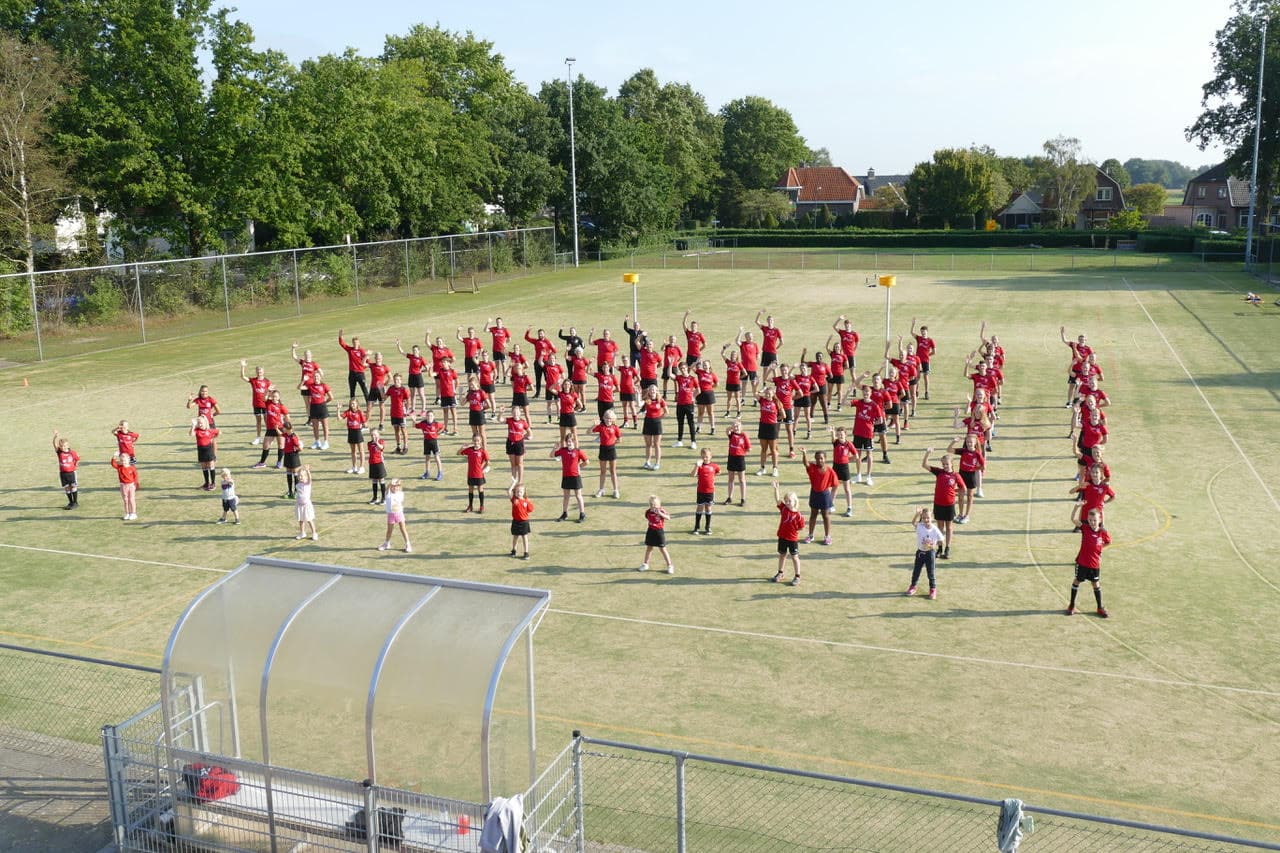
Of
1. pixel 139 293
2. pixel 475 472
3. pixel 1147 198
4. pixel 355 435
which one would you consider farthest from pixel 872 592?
pixel 1147 198

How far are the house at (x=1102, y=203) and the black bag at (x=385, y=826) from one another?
11406 centimetres

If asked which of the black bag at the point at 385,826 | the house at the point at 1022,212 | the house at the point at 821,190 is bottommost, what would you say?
the black bag at the point at 385,826

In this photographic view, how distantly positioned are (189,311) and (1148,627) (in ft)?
121

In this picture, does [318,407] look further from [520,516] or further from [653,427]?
[520,516]

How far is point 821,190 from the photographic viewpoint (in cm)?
12400

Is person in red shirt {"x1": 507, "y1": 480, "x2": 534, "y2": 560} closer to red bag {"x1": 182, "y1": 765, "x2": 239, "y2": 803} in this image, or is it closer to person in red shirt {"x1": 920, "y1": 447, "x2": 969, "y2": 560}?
person in red shirt {"x1": 920, "y1": 447, "x2": 969, "y2": 560}

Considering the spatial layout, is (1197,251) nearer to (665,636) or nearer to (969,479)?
(969,479)

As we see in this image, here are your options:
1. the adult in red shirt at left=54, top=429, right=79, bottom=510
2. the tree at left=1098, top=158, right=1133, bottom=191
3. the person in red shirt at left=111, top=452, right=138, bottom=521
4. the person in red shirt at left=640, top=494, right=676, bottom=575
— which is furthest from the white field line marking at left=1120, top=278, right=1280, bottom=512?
the tree at left=1098, top=158, right=1133, bottom=191

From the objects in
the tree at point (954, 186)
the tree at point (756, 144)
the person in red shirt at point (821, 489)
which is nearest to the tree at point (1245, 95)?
the tree at point (954, 186)

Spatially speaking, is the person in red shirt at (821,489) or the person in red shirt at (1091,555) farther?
the person in red shirt at (821,489)

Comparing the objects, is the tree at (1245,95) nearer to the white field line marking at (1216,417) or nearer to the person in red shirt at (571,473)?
the white field line marking at (1216,417)

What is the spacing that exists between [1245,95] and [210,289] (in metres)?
63.4

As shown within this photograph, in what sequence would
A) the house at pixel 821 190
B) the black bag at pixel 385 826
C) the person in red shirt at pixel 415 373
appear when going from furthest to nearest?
the house at pixel 821 190 → the person in red shirt at pixel 415 373 → the black bag at pixel 385 826

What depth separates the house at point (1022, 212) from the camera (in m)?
107
